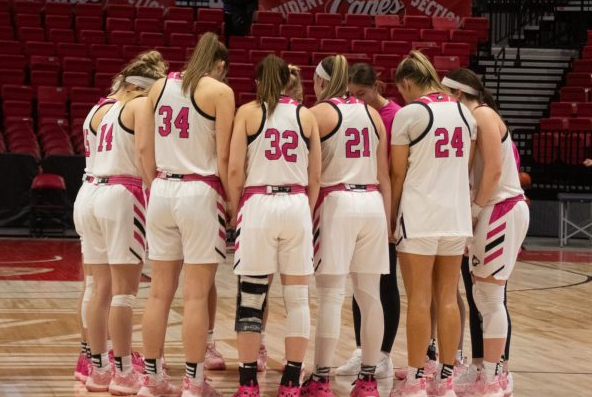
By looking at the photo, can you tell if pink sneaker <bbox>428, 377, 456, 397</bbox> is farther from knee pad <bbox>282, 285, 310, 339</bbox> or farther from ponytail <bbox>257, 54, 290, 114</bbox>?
ponytail <bbox>257, 54, 290, 114</bbox>

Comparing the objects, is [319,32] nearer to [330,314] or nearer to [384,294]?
[384,294]

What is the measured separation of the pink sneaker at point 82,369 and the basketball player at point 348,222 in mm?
1272

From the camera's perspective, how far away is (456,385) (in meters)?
5.74

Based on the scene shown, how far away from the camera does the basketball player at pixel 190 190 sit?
514cm

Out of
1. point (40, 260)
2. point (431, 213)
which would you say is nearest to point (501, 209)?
point (431, 213)

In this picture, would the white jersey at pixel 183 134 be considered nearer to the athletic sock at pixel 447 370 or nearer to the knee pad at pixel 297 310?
the knee pad at pixel 297 310

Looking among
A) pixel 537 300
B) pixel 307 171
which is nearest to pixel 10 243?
pixel 537 300

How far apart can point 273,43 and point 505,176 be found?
13.5m

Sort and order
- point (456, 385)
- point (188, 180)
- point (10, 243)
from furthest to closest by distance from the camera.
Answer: point (10, 243)
point (456, 385)
point (188, 180)

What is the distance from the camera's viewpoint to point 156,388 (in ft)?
17.5

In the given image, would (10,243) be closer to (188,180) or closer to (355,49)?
(355,49)

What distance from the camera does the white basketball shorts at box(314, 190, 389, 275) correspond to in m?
5.30

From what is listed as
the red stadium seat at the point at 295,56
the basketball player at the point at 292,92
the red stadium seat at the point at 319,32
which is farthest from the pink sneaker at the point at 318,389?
the red stadium seat at the point at 319,32

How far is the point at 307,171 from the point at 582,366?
8.10 ft
